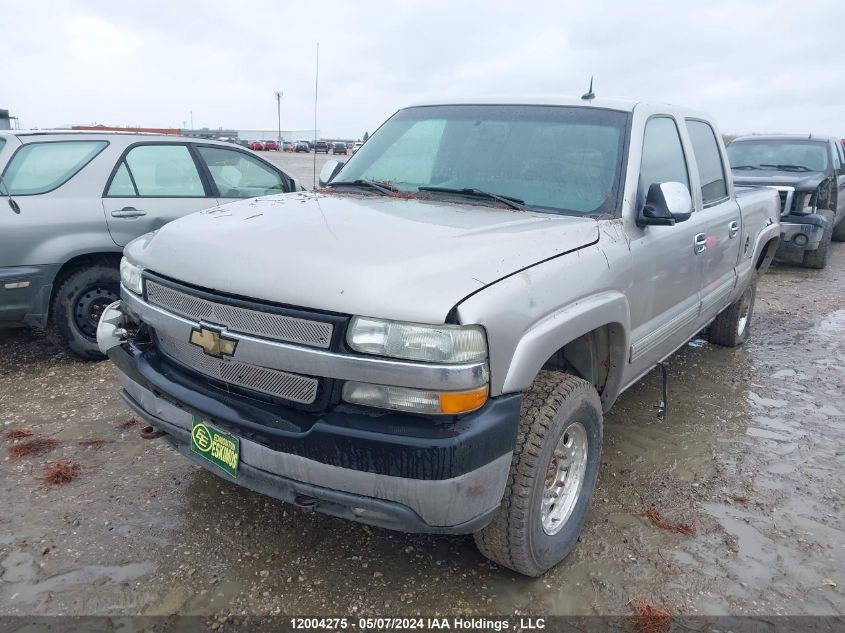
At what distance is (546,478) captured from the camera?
256cm

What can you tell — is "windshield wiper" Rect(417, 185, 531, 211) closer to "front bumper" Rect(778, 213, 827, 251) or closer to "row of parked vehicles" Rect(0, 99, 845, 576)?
"row of parked vehicles" Rect(0, 99, 845, 576)

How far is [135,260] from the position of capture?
2742 mm

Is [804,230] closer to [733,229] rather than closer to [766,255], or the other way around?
[766,255]

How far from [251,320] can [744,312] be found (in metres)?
4.94

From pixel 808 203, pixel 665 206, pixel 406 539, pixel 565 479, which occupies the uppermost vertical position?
pixel 665 206

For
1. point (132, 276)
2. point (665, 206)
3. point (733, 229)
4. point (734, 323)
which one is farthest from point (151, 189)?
point (734, 323)

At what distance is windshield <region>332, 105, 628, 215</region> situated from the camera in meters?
3.10

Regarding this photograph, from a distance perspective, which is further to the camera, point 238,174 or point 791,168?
point 791,168

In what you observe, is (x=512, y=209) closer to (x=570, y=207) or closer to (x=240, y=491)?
(x=570, y=207)

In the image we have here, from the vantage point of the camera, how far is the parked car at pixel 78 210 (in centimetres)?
448

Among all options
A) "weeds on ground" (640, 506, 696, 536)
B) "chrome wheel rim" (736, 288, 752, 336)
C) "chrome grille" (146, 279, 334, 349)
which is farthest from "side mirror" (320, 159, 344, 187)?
"chrome wheel rim" (736, 288, 752, 336)

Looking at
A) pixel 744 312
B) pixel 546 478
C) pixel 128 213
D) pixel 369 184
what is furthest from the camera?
pixel 744 312

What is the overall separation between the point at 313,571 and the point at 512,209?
182 cm

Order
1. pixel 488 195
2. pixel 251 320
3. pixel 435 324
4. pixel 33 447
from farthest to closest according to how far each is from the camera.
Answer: pixel 33 447 < pixel 488 195 < pixel 251 320 < pixel 435 324
